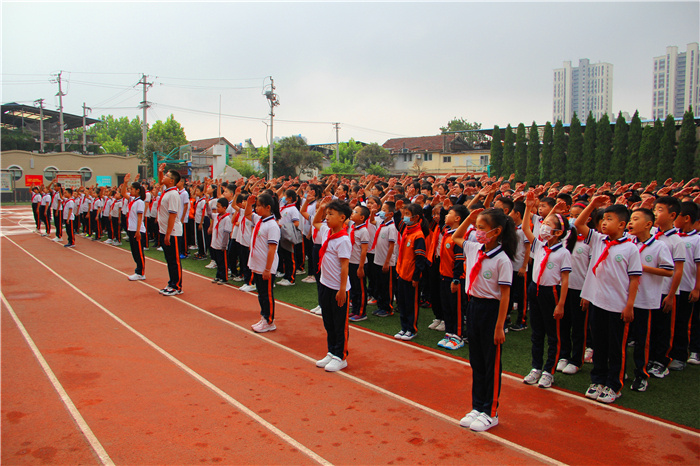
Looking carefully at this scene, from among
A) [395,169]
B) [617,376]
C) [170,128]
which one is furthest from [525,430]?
[170,128]

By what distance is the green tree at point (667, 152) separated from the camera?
107 ft

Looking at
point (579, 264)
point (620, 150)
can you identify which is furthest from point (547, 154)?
point (579, 264)

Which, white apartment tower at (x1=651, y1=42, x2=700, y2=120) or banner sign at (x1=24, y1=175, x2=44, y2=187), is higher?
white apartment tower at (x1=651, y1=42, x2=700, y2=120)

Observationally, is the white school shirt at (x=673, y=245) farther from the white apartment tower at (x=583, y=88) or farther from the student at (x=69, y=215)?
the white apartment tower at (x=583, y=88)

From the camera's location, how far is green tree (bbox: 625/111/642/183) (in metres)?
34.4

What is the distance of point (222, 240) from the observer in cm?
1055

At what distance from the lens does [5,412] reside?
4.53 metres

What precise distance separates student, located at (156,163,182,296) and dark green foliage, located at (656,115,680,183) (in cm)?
3486

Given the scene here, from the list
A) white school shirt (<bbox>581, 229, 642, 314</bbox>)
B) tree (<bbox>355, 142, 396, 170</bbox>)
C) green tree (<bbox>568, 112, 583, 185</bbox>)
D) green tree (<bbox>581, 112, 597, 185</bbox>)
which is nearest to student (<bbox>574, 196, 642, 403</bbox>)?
white school shirt (<bbox>581, 229, 642, 314</bbox>)

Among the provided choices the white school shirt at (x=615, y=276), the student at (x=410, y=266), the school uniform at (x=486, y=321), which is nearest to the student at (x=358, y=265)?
the student at (x=410, y=266)

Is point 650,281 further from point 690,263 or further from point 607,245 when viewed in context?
point 690,263

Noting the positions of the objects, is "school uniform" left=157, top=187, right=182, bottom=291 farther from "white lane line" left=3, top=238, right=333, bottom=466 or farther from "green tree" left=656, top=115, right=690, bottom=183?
"green tree" left=656, top=115, right=690, bottom=183

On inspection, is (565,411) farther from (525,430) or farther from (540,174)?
(540,174)

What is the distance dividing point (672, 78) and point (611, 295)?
147958mm
